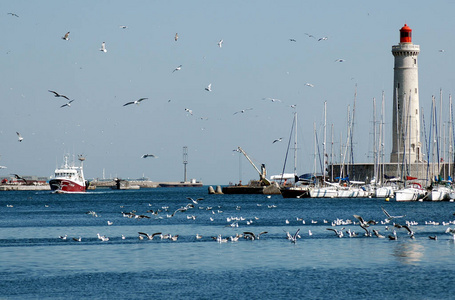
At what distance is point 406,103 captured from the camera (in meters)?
128

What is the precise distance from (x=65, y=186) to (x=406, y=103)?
77.0m

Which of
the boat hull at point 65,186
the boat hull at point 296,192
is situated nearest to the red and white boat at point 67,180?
the boat hull at point 65,186

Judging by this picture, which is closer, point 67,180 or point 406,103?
point 406,103

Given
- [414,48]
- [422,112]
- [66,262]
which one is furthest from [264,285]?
[414,48]

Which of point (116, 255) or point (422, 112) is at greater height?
point (422, 112)

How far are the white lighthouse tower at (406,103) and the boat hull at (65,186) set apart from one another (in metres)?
71.7

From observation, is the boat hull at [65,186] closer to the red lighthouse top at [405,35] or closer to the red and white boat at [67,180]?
the red and white boat at [67,180]

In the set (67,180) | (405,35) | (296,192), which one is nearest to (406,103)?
(405,35)

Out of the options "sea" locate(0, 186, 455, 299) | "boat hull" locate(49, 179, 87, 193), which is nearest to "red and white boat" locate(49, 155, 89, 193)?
"boat hull" locate(49, 179, 87, 193)

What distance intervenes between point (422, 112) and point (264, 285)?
9188 centimetres

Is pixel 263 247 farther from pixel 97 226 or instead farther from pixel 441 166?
pixel 441 166

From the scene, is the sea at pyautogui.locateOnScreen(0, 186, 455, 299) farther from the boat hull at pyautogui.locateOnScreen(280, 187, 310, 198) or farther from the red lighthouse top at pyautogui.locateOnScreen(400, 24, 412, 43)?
the red lighthouse top at pyautogui.locateOnScreen(400, 24, 412, 43)

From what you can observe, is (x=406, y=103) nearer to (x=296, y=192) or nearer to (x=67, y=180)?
(x=296, y=192)

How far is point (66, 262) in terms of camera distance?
4362cm
